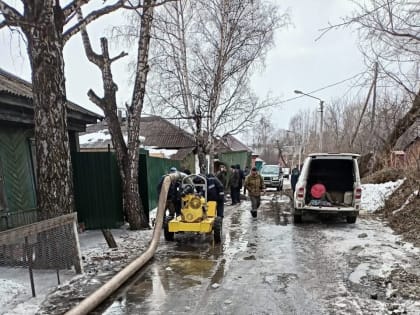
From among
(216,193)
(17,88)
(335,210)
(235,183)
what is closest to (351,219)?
(335,210)

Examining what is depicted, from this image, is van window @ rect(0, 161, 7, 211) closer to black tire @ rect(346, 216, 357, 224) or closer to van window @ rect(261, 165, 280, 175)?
black tire @ rect(346, 216, 357, 224)

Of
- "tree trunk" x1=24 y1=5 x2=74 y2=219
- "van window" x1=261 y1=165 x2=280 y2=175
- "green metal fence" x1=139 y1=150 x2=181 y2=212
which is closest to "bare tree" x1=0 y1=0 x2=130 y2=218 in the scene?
"tree trunk" x1=24 y1=5 x2=74 y2=219

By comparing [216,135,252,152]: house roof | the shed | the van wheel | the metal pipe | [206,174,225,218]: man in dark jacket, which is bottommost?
the van wheel

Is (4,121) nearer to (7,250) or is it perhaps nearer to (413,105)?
(7,250)

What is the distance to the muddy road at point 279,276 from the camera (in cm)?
500

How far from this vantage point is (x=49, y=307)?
4.98 m

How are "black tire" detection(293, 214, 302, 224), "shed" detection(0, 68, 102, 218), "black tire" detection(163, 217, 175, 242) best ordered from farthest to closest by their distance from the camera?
"black tire" detection(293, 214, 302, 224) → "black tire" detection(163, 217, 175, 242) → "shed" detection(0, 68, 102, 218)

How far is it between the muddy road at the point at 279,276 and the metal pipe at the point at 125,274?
0.45 feet

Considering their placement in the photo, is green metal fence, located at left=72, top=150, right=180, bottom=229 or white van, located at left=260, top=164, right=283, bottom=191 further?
white van, located at left=260, top=164, right=283, bottom=191

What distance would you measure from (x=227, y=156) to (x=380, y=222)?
71.8 ft

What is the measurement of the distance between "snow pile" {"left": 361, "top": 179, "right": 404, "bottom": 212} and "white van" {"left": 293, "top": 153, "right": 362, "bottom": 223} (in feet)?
6.99

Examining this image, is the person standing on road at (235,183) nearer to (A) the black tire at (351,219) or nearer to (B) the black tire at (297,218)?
(B) the black tire at (297,218)

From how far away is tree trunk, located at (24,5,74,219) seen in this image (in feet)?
20.5

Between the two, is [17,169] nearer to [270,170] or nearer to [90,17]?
Result: [90,17]
